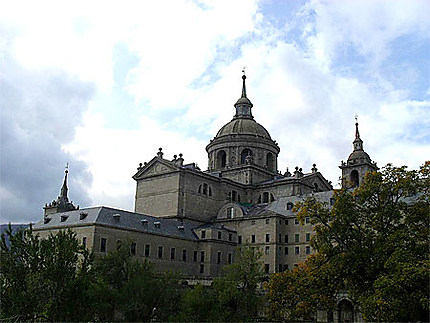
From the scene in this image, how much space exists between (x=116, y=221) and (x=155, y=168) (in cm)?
1770

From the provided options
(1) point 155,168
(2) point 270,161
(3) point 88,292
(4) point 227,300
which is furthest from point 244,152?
(3) point 88,292

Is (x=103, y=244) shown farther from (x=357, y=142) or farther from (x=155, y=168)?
(x=357, y=142)

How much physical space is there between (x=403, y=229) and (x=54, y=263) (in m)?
23.7

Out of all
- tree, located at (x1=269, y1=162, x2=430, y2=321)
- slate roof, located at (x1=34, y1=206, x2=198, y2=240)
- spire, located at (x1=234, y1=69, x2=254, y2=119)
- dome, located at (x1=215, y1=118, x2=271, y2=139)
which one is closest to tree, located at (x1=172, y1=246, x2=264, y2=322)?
tree, located at (x1=269, y1=162, x2=430, y2=321)

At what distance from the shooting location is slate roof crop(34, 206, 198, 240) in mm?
54794

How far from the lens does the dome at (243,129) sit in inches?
3238

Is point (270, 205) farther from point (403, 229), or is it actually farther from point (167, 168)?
point (403, 229)

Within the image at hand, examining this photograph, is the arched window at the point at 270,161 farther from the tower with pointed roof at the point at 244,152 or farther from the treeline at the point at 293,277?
the treeline at the point at 293,277

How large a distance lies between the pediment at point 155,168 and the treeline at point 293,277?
112 feet

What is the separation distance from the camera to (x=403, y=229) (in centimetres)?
3272

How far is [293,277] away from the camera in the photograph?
3700 centimetres

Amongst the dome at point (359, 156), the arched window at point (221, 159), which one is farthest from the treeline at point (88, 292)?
the arched window at point (221, 159)

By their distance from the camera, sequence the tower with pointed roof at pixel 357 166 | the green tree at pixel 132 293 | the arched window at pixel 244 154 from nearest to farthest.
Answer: the green tree at pixel 132 293 < the tower with pointed roof at pixel 357 166 < the arched window at pixel 244 154

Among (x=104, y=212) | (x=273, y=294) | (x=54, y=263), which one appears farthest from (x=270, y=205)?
(x=54, y=263)
